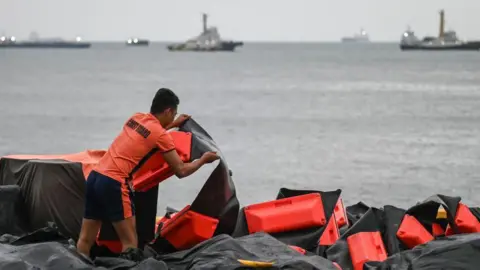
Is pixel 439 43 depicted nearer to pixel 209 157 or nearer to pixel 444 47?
pixel 444 47

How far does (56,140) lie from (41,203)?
22.5 m

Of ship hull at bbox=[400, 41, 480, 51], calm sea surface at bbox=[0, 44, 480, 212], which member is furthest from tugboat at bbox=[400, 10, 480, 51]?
calm sea surface at bbox=[0, 44, 480, 212]

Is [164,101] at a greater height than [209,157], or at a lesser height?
greater

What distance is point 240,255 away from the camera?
7.03 meters

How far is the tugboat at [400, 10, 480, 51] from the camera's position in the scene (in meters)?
148

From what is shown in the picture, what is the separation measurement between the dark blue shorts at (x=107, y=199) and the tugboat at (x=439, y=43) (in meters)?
135

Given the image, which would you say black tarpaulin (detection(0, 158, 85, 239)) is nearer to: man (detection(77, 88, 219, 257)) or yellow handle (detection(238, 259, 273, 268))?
man (detection(77, 88, 219, 257))

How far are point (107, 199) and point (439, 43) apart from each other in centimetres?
14735

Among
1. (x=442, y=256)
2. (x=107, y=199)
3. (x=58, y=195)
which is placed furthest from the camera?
(x=58, y=195)

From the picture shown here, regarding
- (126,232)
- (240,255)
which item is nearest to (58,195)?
(126,232)

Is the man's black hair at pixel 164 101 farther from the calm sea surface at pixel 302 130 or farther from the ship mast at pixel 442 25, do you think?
the ship mast at pixel 442 25

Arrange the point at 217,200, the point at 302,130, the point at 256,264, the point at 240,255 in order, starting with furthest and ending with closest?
the point at 302,130 < the point at 217,200 < the point at 240,255 < the point at 256,264

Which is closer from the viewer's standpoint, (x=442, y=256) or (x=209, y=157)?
(x=442, y=256)

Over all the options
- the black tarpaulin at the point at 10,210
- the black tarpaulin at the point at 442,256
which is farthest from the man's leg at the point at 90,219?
the black tarpaulin at the point at 442,256
